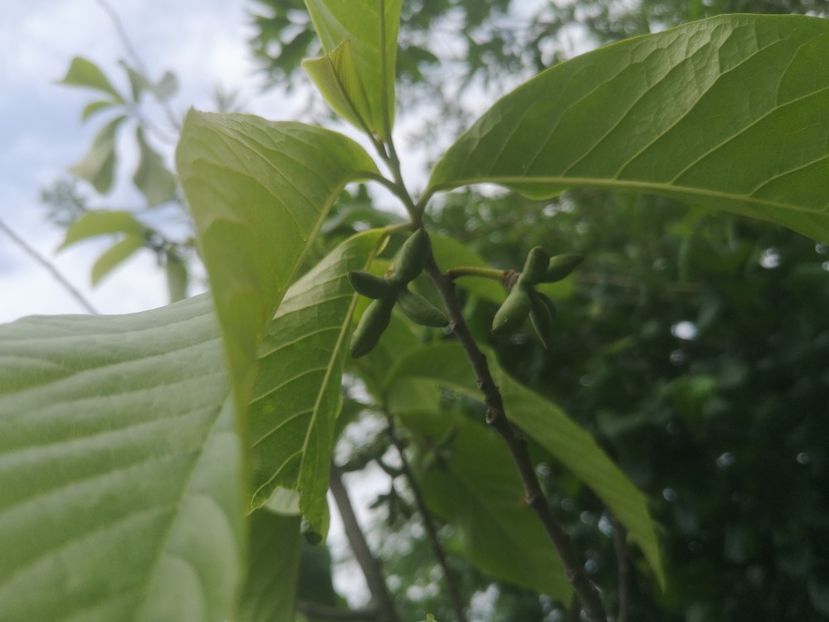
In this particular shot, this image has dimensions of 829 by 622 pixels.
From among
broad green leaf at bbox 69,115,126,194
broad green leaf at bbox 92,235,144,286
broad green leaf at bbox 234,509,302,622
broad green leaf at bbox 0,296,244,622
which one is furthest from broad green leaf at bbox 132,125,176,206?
broad green leaf at bbox 0,296,244,622

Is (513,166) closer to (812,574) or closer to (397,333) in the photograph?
(397,333)

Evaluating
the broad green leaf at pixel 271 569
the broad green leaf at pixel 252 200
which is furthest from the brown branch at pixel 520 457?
the broad green leaf at pixel 271 569

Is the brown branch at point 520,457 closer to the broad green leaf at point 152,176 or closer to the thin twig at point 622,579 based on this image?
the thin twig at point 622,579

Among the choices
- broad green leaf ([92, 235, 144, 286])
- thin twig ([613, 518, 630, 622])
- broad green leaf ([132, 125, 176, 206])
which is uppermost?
broad green leaf ([132, 125, 176, 206])

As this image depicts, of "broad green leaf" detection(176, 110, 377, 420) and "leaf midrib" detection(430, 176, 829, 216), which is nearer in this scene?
"broad green leaf" detection(176, 110, 377, 420)

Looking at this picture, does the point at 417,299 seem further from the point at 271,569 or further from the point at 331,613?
the point at 331,613

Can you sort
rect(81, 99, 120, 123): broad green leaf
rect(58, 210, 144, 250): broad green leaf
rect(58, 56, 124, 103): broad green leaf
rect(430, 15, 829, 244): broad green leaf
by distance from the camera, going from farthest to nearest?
rect(81, 99, 120, 123): broad green leaf, rect(58, 56, 124, 103): broad green leaf, rect(58, 210, 144, 250): broad green leaf, rect(430, 15, 829, 244): broad green leaf

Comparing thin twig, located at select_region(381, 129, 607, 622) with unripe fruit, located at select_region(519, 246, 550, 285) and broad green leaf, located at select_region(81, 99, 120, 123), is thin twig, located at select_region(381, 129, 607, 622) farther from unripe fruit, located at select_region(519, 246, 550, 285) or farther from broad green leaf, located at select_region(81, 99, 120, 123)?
broad green leaf, located at select_region(81, 99, 120, 123)

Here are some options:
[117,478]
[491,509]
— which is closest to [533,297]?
[117,478]
